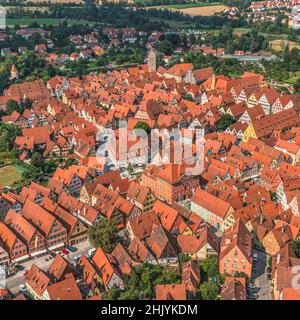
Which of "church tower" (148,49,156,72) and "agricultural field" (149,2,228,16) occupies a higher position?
"agricultural field" (149,2,228,16)

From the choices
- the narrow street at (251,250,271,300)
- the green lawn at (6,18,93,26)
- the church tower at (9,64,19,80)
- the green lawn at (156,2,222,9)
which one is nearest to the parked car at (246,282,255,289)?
the narrow street at (251,250,271,300)

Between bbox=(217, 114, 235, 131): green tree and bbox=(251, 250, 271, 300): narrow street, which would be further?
bbox=(217, 114, 235, 131): green tree

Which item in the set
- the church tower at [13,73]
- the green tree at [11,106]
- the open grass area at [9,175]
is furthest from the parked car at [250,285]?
the church tower at [13,73]

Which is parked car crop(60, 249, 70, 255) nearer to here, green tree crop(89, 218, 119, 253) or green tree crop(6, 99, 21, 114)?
green tree crop(89, 218, 119, 253)

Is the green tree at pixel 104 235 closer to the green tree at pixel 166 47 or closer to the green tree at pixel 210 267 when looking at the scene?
the green tree at pixel 210 267

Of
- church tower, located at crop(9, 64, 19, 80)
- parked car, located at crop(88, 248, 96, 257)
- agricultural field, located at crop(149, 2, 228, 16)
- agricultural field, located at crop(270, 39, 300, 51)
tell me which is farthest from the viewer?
agricultural field, located at crop(149, 2, 228, 16)

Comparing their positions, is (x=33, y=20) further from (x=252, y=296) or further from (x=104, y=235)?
(x=252, y=296)

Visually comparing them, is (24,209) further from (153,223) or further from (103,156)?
(103,156)
